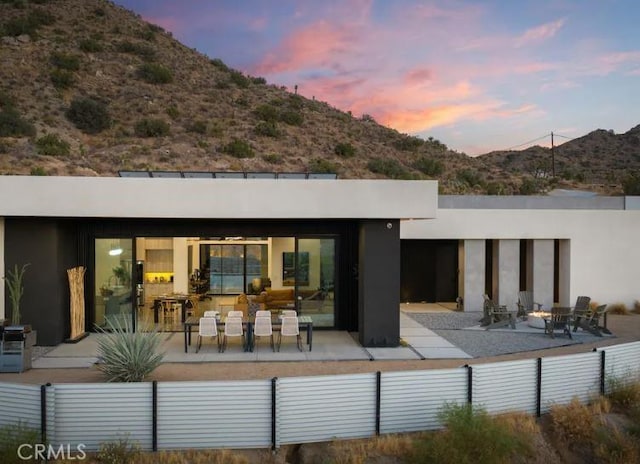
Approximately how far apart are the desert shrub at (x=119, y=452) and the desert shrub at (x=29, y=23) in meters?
41.0

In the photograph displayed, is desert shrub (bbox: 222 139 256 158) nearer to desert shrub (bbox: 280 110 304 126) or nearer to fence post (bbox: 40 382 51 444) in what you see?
desert shrub (bbox: 280 110 304 126)

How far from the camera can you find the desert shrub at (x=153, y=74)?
1594 inches

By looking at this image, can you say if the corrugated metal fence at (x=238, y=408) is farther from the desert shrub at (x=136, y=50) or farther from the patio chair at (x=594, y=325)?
the desert shrub at (x=136, y=50)

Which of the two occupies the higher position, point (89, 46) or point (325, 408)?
point (89, 46)

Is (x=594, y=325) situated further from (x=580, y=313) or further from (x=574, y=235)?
(x=574, y=235)

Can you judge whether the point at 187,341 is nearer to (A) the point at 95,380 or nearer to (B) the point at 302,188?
(A) the point at 95,380

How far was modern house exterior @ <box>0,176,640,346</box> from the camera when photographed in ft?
38.1

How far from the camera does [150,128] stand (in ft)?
115

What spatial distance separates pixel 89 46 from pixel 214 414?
40187mm

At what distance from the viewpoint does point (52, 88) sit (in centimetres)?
3659

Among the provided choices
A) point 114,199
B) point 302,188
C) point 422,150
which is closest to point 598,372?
point 302,188
